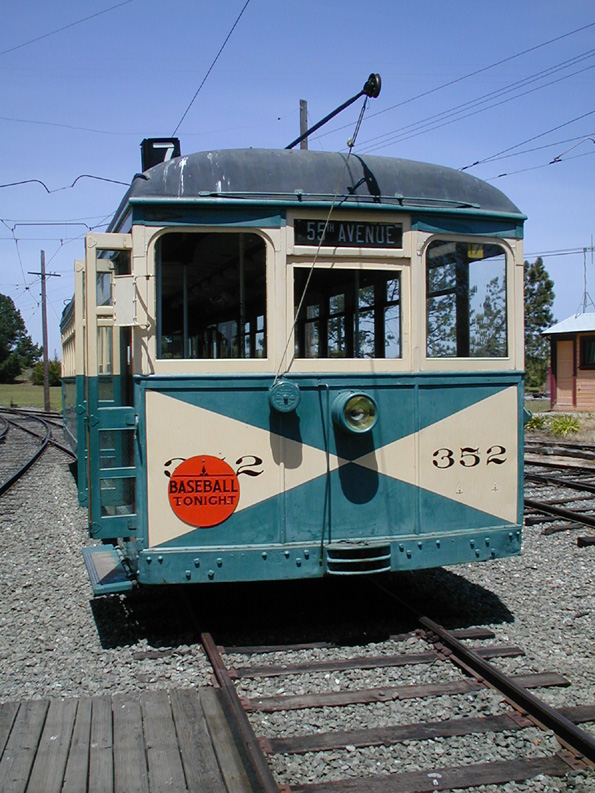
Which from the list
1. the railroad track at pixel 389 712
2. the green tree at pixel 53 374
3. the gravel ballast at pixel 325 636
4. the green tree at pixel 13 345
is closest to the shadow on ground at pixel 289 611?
the gravel ballast at pixel 325 636

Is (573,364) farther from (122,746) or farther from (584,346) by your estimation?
(122,746)

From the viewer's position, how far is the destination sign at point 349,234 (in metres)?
5.16

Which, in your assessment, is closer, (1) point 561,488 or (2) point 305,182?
(2) point 305,182

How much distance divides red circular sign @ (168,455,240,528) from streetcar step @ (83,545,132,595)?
72 cm

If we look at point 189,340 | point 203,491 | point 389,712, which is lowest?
point 389,712

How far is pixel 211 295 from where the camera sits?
17.3 ft

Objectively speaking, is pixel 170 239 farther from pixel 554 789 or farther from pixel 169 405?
pixel 554 789

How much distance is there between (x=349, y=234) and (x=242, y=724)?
299cm

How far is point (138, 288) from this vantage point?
4.97 meters

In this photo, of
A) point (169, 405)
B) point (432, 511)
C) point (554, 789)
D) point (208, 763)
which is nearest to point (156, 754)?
point (208, 763)

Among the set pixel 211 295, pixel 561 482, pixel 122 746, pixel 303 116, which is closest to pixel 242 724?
pixel 122 746

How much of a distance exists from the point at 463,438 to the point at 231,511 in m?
1.62

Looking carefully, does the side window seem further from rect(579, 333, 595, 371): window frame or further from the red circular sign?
rect(579, 333, 595, 371): window frame

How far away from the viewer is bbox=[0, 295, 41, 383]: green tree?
95062 mm
